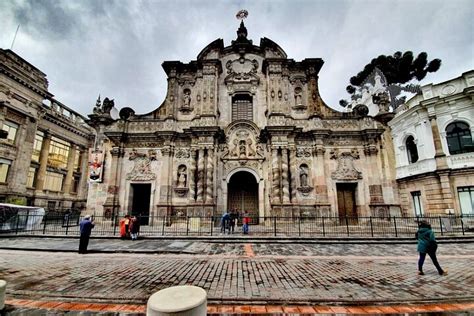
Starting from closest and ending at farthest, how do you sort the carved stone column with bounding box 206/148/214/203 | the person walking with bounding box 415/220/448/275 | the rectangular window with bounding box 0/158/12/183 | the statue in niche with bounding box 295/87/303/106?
1. the person walking with bounding box 415/220/448/275
2. the carved stone column with bounding box 206/148/214/203
3. the statue in niche with bounding box 295/87/303/106
4. the rectangular window with bounding box 0/158/12/183

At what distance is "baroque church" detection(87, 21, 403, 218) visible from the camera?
695 inches

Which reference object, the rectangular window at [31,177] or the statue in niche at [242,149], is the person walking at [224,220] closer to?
the statue in niche at [242,149]

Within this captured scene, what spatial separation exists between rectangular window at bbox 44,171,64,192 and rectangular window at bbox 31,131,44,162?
2350mm

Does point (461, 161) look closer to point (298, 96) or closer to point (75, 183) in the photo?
point (298, 96)

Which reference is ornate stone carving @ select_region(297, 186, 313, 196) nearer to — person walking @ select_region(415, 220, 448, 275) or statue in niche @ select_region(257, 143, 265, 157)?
statue in niche @ select_region(257, 143, 265, 157)

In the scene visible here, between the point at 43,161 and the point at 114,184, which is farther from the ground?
the point at 43,161

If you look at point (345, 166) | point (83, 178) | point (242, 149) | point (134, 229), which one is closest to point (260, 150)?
point (242, 149)

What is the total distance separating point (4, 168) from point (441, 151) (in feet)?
128

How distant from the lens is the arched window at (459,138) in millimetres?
18031

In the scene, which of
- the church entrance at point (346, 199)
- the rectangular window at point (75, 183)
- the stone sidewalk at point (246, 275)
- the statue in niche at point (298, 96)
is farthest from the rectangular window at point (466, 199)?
the rectangular window at point (75, 183)

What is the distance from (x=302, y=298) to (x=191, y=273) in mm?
3086

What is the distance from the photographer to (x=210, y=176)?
1764cm

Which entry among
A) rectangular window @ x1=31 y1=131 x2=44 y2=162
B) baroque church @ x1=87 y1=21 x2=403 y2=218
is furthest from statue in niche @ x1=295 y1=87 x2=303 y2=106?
rectangular window @ x1=31 y1=131 x2=44 y2=162

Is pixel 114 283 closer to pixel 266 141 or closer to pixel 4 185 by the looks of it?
pixel 266 141
